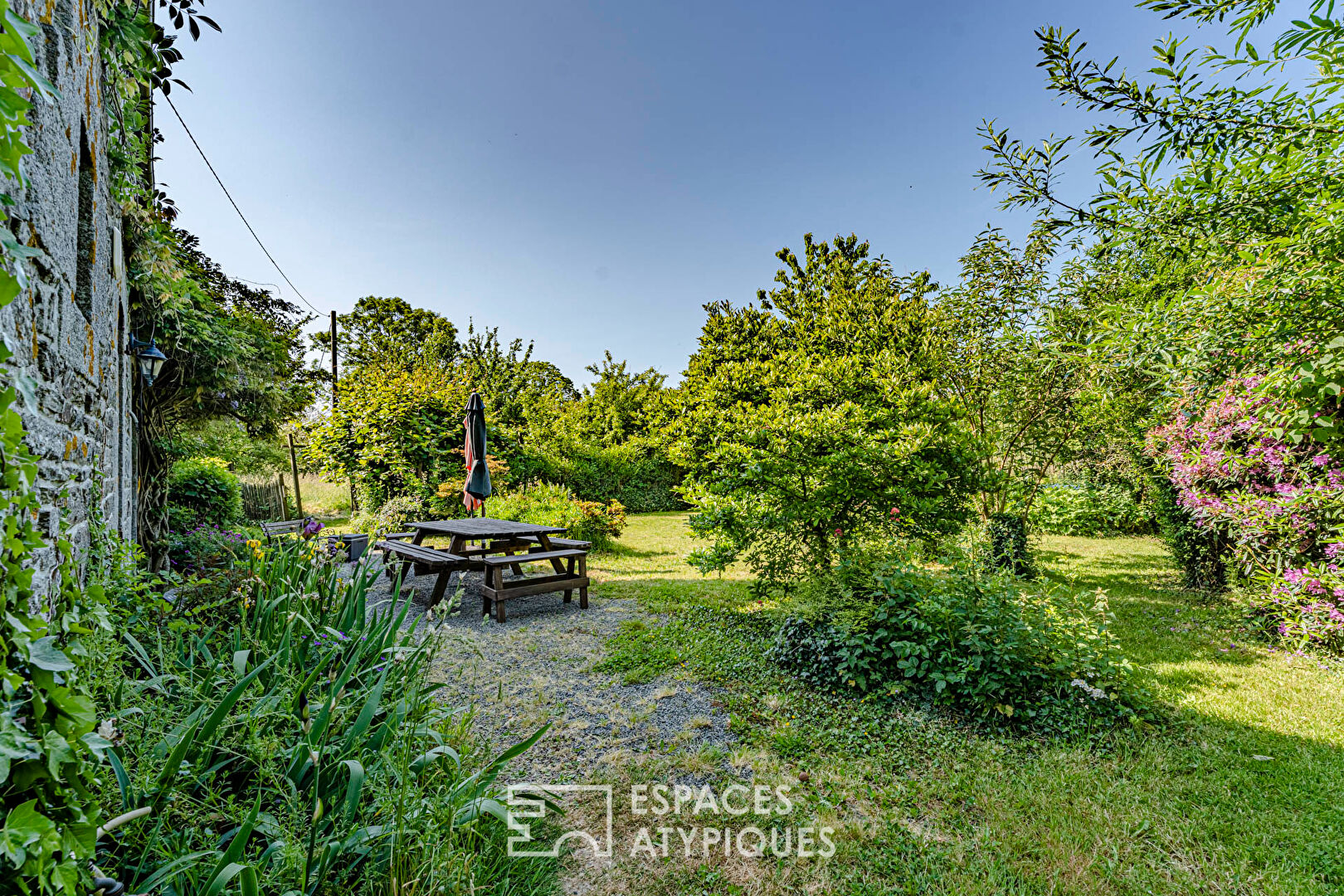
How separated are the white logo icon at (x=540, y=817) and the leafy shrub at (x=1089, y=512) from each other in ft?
38.7

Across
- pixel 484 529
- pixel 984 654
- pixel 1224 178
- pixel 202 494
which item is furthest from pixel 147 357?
pixel 1224 178

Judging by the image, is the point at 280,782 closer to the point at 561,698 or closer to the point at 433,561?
the point at 561,698

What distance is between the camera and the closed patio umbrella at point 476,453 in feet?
24.4

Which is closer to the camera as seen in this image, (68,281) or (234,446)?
(68,281)

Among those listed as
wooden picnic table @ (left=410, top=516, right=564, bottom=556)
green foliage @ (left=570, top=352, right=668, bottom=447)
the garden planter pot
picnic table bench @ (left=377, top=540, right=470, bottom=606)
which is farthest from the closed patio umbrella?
green foliage @ (left=570, top=352, right=668, bottom=447)

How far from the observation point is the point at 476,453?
24.5 feet

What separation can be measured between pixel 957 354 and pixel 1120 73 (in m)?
4.47

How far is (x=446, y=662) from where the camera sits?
13.8 ft

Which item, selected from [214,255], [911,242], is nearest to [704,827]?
[911,242]

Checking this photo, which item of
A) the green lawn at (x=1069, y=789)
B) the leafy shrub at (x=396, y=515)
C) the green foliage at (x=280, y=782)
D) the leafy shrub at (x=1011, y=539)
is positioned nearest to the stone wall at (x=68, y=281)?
the green foliage at (x=280, y=782)

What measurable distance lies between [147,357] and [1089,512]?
1608 cm

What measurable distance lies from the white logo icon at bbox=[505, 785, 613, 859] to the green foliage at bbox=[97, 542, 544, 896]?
0.43 feet

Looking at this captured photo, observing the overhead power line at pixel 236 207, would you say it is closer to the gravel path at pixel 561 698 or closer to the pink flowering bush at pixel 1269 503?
the gravel path at pixel 561 698

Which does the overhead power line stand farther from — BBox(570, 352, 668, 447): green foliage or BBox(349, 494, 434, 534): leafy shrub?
BBox(570, 352, 668, 447): green foliage
